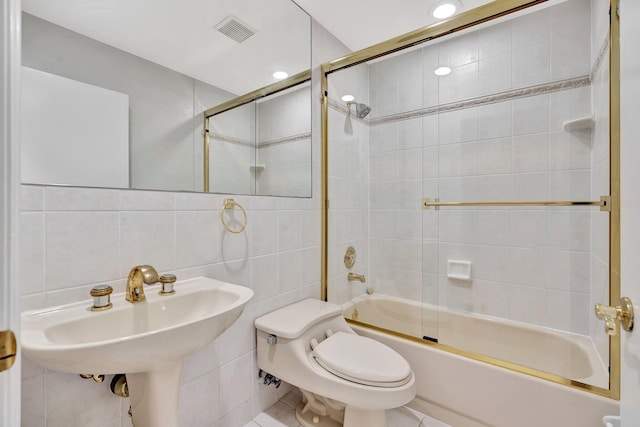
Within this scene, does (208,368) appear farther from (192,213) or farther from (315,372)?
(192,213)

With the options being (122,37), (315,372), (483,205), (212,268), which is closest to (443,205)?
(483,205)

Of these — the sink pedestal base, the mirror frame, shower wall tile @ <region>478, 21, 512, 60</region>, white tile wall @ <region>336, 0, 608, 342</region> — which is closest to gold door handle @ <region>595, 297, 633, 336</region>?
white tile wall @ <region>336, 0, 608, 342</region>

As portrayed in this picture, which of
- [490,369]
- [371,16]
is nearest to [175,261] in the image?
[490,369]

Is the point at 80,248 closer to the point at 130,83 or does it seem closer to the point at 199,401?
the point at 130,83

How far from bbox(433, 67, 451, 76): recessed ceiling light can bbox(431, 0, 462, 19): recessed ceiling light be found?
33cm

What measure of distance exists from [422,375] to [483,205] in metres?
1.08

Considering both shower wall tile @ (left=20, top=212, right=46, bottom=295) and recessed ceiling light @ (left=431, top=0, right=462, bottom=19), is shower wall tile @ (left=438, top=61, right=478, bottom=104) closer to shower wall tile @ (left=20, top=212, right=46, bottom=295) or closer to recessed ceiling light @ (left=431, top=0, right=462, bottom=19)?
recessed ceiling light @ (left=431, top=0, right=462, bottom=19)

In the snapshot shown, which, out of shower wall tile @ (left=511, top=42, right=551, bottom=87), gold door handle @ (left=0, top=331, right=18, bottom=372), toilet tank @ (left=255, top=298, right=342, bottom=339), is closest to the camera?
gold door handle @ (left=0, top=331, right=18, bottom=372)

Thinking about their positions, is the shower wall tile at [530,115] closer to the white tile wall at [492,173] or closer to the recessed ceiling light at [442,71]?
the white tile wall at [492,173]

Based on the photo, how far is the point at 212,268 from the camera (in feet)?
4.20

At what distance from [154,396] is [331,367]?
0.68 m

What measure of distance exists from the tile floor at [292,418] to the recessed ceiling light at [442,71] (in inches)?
77.9

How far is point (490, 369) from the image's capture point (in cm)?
135

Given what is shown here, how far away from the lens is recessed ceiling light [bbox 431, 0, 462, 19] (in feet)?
5.55
